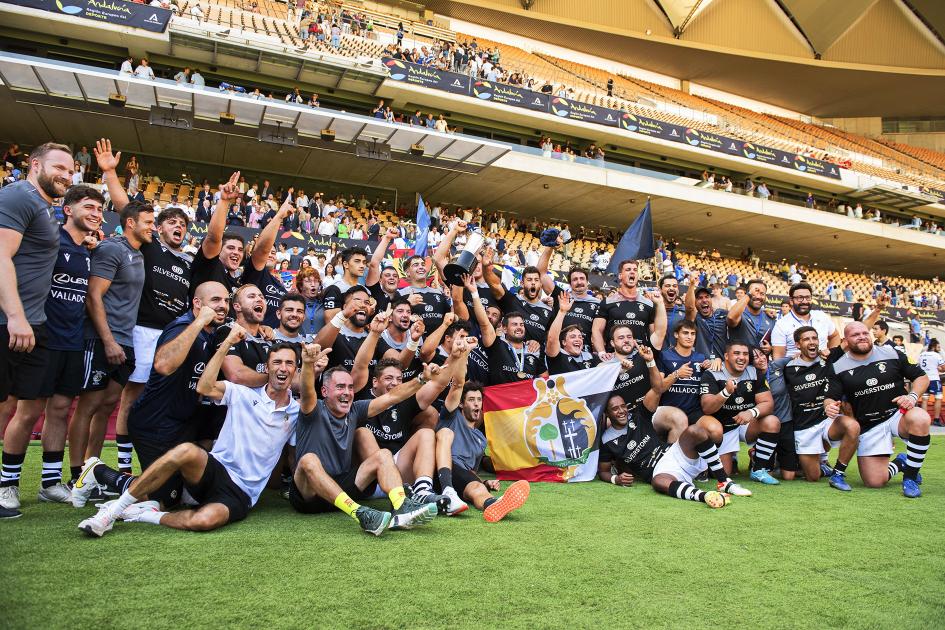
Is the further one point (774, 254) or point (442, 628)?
point (774, 254)

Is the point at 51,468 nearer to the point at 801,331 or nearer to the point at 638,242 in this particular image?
the point at 801,331

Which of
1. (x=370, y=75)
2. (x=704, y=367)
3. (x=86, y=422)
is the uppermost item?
(x=370, y=75)

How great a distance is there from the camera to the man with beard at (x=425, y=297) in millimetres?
6660

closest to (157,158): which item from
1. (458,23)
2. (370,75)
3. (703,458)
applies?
(370,75)

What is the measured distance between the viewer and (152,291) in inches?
195

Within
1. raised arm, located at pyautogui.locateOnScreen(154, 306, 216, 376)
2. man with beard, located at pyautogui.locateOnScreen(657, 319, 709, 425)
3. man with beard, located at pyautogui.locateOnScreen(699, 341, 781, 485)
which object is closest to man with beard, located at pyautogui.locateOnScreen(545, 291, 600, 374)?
man with beard, located at pyautogui.locateOnScreen(657, 319, 709, 425)

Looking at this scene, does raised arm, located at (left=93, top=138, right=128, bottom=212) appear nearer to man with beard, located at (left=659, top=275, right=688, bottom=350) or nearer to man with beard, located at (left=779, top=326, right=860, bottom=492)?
man with beard, located at (left=659, top=275, right=688, bottom=350)

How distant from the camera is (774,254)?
34.0 meters

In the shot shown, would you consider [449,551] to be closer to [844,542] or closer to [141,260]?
[844,542]

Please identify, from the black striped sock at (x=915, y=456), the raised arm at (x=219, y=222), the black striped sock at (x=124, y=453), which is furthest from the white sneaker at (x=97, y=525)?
the black striped sock at (x=915, y=456)

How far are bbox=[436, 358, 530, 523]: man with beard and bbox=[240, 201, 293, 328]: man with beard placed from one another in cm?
204

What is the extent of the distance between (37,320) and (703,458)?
217 inches

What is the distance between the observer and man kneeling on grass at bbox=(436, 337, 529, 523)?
4246mm

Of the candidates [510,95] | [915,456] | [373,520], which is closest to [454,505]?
[373,520]
